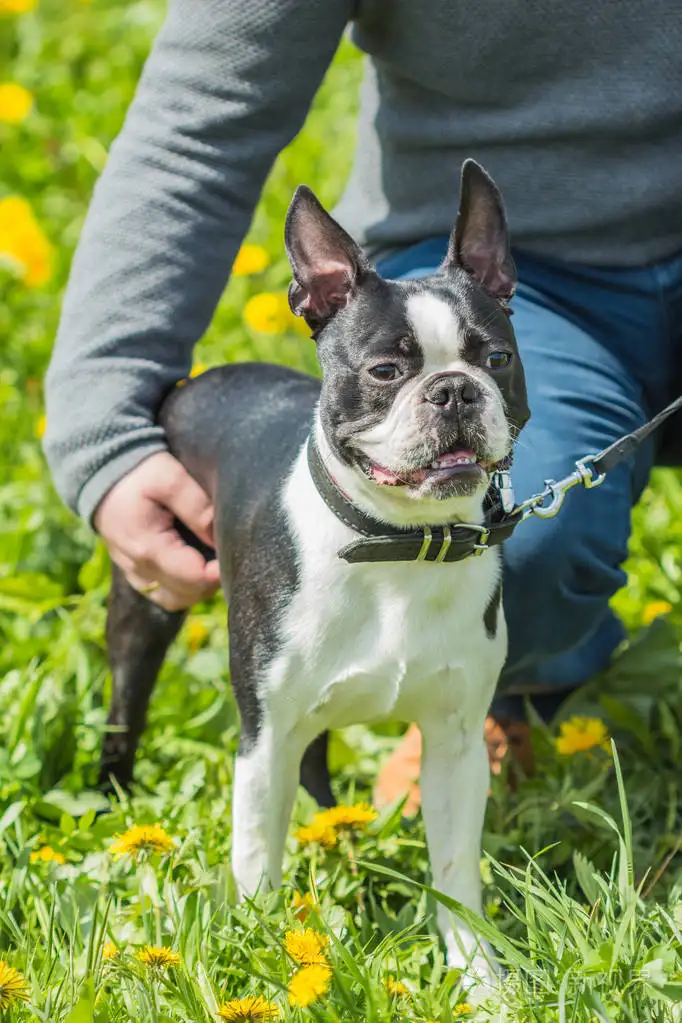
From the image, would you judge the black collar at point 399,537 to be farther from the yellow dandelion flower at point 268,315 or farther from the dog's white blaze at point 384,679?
the yellow dandelion flower at point 268,315

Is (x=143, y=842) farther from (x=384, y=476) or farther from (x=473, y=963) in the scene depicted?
(x=384, y=476)

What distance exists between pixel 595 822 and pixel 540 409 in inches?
31.6

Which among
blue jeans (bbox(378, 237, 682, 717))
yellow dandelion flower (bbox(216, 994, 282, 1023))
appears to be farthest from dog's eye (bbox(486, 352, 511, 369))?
yellow dandelion flower (bbox(216, 994, 282, 1023))

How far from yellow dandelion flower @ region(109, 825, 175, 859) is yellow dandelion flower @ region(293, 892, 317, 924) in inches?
9.1

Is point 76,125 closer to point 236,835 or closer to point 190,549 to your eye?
point 190,549

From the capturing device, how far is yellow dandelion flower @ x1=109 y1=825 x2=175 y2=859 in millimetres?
2162

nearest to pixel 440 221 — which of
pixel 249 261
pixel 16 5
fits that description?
pixel 249 261

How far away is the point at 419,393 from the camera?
1.97 m

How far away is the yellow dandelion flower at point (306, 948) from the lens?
190 cm

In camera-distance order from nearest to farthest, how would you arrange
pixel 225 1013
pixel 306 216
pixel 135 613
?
pixel 225 1013
pixel 306 216
pixel 135 613

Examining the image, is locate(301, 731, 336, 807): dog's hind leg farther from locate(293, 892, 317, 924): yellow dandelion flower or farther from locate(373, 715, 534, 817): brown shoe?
locate(293, 892, 317, 924): yellow dandelion flower

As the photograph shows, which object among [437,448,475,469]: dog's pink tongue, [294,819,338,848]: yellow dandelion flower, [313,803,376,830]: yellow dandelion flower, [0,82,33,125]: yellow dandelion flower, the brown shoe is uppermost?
[0,82,33,125]: yellow dandelion flower

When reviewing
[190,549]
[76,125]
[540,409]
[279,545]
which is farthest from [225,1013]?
[76,125]

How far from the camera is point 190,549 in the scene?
103 inches
